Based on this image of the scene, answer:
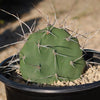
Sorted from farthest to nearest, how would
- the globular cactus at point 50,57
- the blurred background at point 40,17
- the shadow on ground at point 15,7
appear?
the shadow on ground at point 15,7 → the blurred background at point 40,17 → the globular cactus at point 50,57

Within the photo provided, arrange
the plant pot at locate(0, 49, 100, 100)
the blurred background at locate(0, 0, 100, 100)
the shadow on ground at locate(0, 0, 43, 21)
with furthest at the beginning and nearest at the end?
the shadow on ground at locate(0, 0, 43, 21) → the blurred background at locate(0, 0, 100, 100) → the plant pot at locate(0, 49, 100, 100)

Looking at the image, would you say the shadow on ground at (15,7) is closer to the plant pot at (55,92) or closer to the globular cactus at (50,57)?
the globular cactus at (50,57)

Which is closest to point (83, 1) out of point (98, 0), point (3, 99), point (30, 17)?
point (98, 0)

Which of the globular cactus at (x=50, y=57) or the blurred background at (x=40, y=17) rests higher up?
the blurred background at (x=40, y=17)

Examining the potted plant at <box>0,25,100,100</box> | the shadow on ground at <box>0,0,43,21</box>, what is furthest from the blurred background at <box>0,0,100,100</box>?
the potted plant at <box>0,25,100,100</box>

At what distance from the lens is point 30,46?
1624mm

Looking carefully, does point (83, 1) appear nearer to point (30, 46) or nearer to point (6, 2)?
point (6, 2)

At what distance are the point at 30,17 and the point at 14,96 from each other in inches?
218

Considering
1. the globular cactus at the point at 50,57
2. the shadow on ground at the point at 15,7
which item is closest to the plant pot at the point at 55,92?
the globular cactus at the point at 50,57

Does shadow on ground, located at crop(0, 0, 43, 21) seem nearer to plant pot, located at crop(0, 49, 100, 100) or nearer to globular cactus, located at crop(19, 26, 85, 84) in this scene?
globular cactus, located at crop(19, 26, 85, 84)

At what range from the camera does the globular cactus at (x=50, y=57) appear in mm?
1570

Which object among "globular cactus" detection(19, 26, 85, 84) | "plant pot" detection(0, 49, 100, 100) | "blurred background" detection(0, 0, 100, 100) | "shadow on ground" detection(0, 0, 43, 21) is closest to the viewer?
"plant pot" detection(0, 49, 100, 100)

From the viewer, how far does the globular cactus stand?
1.57m

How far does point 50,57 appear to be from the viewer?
61.6 inches
